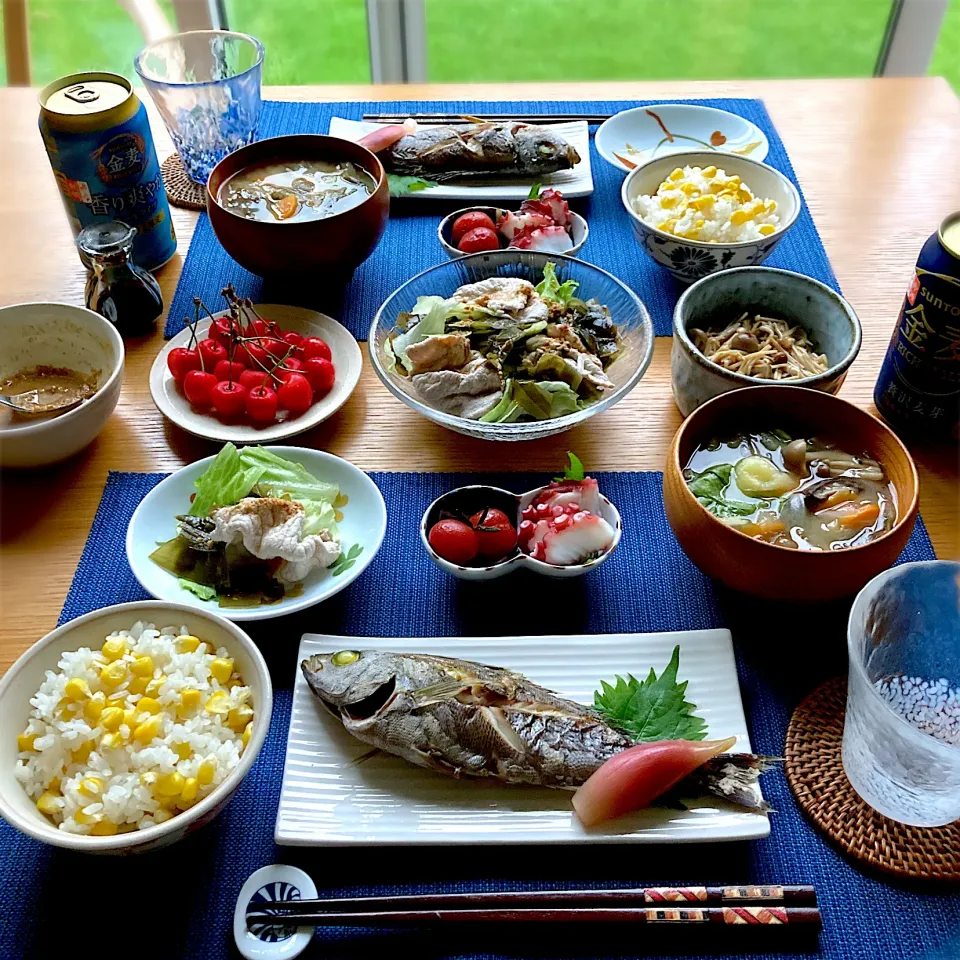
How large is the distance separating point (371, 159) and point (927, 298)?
3.43 ft

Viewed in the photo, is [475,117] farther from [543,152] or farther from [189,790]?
[189,790]

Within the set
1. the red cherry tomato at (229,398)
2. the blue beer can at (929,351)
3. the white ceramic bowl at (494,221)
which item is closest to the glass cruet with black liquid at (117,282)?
the red cherry tomato at (229,398)

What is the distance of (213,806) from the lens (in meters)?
0.89

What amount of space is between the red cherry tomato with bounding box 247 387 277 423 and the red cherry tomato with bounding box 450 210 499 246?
557mm

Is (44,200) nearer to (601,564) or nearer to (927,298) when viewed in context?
(601,564)

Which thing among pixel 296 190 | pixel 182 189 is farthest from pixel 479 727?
pixel 182 189

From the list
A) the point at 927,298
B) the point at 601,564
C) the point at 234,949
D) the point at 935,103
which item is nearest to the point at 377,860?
the point at 234,949

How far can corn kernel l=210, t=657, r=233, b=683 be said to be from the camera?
39.6 inches

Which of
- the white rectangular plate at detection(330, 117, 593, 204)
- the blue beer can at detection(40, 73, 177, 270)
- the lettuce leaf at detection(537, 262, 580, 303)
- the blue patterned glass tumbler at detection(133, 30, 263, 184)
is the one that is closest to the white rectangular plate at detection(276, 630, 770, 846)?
the lettuce leaf at detection(537, 262, 580, 303)

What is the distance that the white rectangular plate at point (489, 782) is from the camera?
949 mm

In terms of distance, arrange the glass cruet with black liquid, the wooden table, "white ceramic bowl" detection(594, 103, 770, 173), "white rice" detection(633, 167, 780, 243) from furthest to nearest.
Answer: "white ceramic bowl" detection(594, 103, 770, 173) → "white rice" detection(633, 167, 780, 243) → the glass cruet with black liquid → the wooden table

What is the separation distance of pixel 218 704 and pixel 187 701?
3cm

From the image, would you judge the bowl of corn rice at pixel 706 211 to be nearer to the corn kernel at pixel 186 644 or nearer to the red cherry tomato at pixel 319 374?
the red cherry tomato at pixel 319 374

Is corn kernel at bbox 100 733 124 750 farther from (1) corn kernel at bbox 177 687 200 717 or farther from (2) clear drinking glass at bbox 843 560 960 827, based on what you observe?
(2) clear drinking glass at bbox 843 560 960 827
